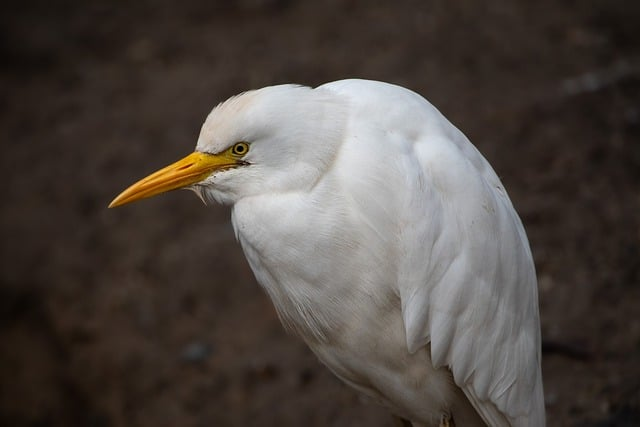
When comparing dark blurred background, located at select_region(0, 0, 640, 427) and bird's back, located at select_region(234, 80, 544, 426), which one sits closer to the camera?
bird's back, located at select_region(234, 80, 544, 426)

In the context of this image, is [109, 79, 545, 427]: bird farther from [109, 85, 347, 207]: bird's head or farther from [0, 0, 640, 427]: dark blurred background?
[0, 0, 640, 427]: dark blurred background

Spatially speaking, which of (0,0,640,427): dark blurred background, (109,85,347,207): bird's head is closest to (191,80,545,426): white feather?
(109,85,347,207): bird's head

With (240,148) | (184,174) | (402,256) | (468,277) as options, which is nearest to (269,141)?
(240,148)

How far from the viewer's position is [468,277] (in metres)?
2.80

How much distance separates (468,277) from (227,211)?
12.1ft

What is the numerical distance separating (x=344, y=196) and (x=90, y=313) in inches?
147

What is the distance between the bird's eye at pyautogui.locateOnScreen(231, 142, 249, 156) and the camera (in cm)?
266

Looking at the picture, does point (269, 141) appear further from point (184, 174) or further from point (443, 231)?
point (443, 231)

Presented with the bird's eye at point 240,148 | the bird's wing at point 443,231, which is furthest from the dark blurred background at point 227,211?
the bird's eye at point 240,148

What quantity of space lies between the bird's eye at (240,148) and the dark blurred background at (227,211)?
2.30 m

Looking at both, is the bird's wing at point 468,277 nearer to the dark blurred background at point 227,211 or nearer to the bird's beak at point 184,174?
the bird's beak at point 184,174

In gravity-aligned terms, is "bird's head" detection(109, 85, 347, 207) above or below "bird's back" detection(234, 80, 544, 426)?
above

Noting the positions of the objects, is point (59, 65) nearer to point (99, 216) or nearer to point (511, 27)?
point (99, 216)

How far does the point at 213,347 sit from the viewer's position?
5539mm
